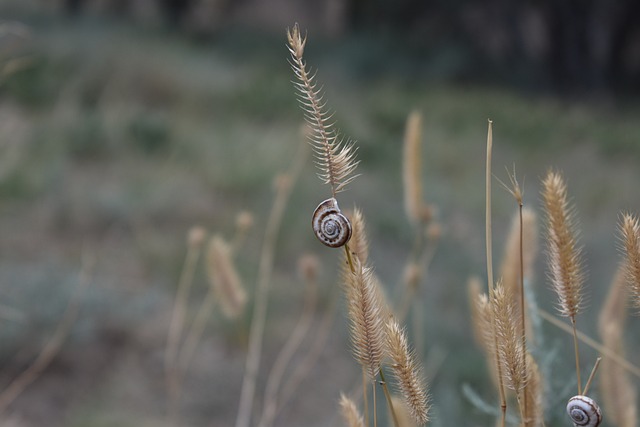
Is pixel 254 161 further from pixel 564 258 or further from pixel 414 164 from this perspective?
pixel 564 258

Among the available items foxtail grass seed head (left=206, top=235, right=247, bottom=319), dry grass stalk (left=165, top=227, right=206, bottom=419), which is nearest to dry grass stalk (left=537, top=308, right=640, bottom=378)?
foxtail grass seed head (left=206, top=235, right=247, bottom=319)

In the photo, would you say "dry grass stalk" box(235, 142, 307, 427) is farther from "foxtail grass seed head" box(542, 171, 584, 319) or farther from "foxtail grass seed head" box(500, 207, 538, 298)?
"foxtail grass seed head" box(542, 171, 584, 319)

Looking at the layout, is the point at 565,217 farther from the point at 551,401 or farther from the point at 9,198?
the point at 9,198

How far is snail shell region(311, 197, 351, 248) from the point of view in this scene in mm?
695

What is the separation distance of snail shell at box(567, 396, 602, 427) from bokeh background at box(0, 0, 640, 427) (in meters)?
0.64

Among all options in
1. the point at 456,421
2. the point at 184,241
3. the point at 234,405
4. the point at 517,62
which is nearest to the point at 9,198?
the point at 184,241

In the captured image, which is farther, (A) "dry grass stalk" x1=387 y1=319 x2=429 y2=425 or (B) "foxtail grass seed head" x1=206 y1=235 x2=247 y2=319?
(B) "foxtail grass seed head" x1=206 y1=235 x2=247 y2=319

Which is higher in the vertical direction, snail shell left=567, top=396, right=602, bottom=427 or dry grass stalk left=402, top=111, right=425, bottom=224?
dry grass stalk left=402, top=111, right=425, bottom=224

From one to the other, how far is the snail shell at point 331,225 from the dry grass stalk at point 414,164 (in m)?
0.59

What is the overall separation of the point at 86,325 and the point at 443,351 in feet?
4.09

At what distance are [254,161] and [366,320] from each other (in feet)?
13.9

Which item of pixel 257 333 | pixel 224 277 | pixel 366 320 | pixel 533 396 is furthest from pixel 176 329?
pixel 366 320

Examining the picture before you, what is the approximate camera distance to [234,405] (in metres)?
3.07

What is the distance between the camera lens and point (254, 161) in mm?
4961
